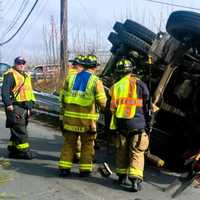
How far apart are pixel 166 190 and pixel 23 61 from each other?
3.16 meters

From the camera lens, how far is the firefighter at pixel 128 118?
23.4 ft

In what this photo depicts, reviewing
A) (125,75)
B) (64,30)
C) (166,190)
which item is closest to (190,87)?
(125,75)

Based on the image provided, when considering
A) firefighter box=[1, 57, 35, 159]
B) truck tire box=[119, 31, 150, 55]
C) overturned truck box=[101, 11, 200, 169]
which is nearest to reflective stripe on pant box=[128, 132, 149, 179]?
overturned truck box=[101, 11, 200, 169]

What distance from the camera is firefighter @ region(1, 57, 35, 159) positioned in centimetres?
868

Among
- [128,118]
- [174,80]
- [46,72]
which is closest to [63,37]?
[46,72]

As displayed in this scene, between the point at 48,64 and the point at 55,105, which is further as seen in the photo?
the point at 48,64

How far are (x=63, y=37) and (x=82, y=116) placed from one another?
1008 centimetres

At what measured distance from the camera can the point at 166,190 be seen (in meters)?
7.02

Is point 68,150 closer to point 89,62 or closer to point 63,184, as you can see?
point 63,184

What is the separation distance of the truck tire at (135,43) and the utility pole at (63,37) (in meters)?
8.09

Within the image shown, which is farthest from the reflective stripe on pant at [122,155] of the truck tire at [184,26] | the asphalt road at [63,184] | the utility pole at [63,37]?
the utility pole at [63,37]

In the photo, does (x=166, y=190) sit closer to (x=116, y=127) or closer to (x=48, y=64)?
(x=116, y=127)

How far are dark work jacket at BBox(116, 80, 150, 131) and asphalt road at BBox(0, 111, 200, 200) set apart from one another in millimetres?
749

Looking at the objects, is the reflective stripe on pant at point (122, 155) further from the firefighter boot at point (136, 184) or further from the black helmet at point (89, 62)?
the black helmet at point (89, 62)
